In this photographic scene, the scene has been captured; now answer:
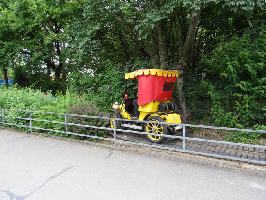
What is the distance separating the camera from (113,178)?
20.7ft

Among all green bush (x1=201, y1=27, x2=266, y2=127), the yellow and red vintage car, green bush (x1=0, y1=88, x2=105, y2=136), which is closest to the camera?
the yellow and red vintage car

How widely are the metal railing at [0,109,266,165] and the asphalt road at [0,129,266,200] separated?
0.52m

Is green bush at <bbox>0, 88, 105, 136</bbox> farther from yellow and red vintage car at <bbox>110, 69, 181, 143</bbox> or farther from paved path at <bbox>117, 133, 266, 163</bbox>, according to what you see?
paved path at <bbox>117, 133, 266, 163</bbox>

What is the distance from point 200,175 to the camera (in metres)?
6.27

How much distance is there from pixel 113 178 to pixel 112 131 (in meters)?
3.24

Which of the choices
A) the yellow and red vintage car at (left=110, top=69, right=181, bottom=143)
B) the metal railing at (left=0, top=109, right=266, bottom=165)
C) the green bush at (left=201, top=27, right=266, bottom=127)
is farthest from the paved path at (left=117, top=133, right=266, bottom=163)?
the green bush at (left=201, top=27, right=266, bottom=127)

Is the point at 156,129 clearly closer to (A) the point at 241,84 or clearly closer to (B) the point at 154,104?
(B) the point at 154,104

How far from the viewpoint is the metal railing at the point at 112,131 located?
703 cm

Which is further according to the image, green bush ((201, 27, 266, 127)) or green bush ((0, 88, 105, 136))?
green bush ((0, 88, 105, 136))

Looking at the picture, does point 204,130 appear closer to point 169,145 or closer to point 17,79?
point 169,145

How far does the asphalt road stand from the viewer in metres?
5.54

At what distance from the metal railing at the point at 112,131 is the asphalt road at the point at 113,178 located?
52 centimetres

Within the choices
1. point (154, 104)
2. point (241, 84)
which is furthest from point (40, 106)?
point (241, 84)

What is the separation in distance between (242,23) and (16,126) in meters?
9.43
